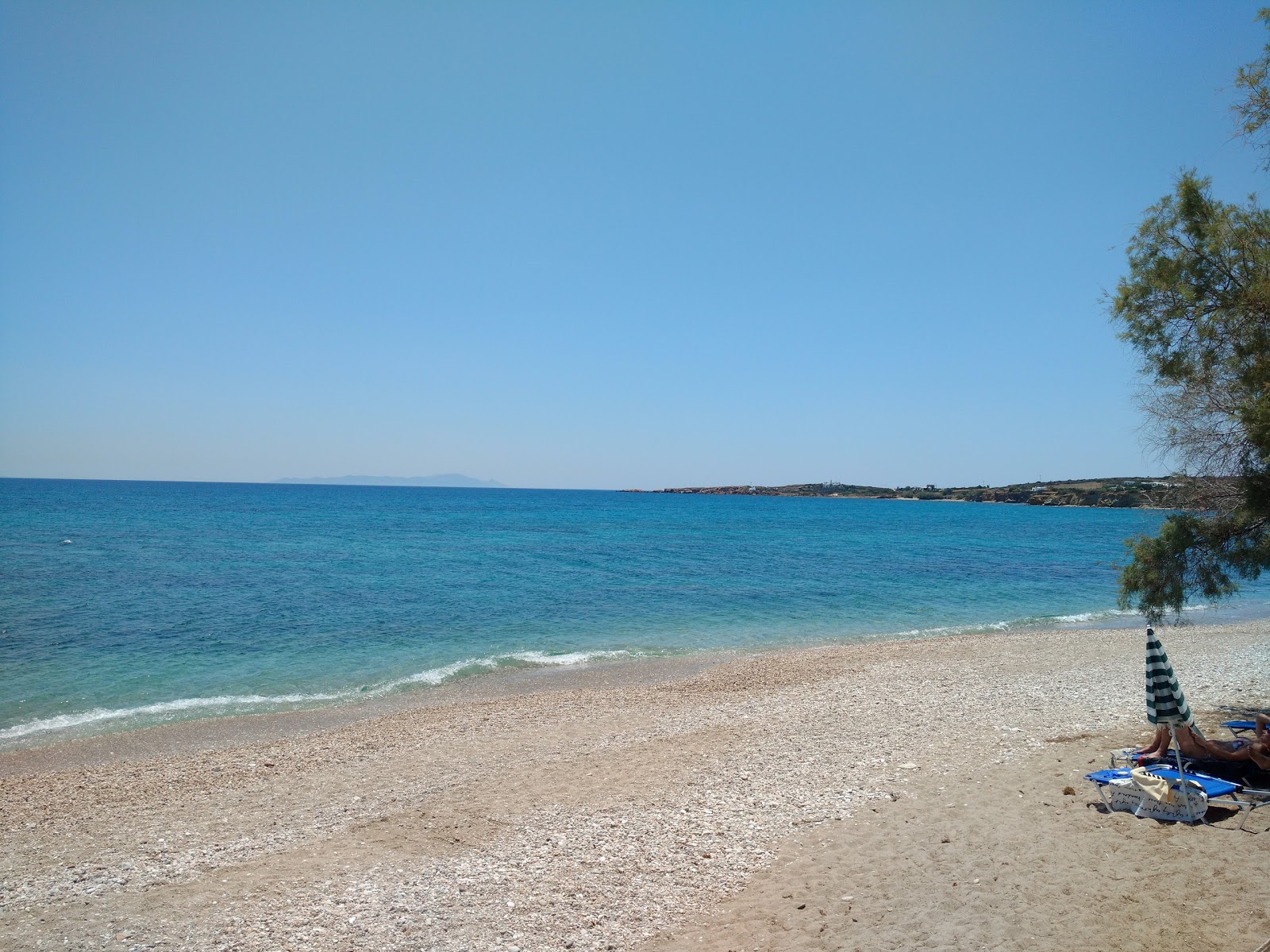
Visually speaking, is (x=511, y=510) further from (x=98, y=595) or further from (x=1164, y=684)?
(x=1164, y=684)

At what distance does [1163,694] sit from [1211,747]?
0.85 meters

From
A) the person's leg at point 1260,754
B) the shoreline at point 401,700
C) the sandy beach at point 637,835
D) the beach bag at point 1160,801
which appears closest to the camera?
the sandy beach at point 637,835

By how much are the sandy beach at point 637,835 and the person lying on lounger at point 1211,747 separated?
74cm

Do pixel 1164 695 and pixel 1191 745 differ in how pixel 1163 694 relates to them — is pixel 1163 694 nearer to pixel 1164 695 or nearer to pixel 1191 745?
pixel 1164 695

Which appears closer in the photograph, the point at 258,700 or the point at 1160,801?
the point at 1160,801

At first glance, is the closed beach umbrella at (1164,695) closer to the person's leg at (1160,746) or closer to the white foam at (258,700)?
the person's leg at (1160,746)

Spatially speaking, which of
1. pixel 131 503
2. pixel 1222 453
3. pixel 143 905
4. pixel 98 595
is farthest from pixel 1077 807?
pixel 131 503

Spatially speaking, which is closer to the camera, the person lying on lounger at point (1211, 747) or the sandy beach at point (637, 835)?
the sandy beach at point (637, 835)

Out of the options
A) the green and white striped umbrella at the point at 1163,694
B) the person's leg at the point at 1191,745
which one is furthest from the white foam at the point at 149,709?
the person's leg at the point at 1191,745

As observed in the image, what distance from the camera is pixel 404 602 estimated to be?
2830 cm

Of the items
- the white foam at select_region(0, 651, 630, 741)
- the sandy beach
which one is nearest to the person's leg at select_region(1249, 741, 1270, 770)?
the sandy beach

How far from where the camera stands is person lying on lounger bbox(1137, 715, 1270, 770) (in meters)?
8.33

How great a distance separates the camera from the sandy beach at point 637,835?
20.0 feet

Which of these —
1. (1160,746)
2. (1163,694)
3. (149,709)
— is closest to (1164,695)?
(1163,694)
